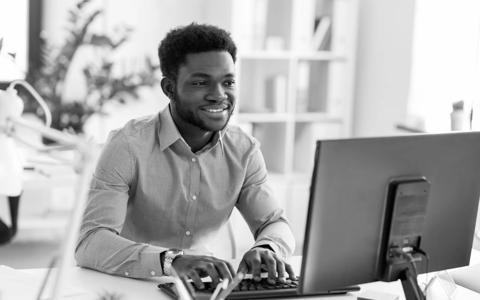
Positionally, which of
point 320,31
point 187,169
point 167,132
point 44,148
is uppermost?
point 320,31

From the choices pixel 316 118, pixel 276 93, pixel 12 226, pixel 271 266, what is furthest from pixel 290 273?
pixel 316 118

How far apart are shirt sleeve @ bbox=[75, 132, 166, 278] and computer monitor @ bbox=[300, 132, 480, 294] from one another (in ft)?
1.73

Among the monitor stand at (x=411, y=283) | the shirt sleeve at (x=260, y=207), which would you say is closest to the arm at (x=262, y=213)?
the shirt sleeve at (x=260, y=207)

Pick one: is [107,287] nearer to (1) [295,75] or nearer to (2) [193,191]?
(2) [193,191]

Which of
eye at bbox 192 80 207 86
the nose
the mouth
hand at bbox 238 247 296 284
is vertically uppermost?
eye at bbox 192 80 207 86

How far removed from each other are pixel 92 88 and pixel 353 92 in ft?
5.26

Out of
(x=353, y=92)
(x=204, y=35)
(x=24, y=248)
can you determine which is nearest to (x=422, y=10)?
(x=353, y=92)

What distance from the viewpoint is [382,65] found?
4.32 m

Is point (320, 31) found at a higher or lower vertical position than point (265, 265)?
higher

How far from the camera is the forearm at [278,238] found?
2031 mm

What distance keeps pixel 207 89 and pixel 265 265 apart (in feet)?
1.82

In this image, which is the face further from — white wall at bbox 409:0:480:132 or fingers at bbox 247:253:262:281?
white wall at bbox 409:0:480:132

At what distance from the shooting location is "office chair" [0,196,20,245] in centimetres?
376

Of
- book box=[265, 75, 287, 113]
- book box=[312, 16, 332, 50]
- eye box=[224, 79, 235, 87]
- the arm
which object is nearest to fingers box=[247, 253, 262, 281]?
the arm
